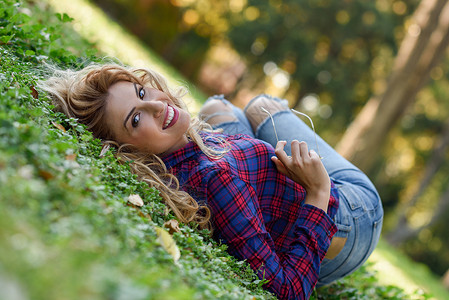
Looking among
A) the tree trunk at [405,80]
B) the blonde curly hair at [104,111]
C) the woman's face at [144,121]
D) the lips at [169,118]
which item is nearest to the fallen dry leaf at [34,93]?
the blonde curly hair at [104,111]

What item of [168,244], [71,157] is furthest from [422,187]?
[71,157]

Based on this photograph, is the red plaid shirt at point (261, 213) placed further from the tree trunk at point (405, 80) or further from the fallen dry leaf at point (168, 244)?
the tree trunk at point (405, 80)

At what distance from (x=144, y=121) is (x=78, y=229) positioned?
1456 mm

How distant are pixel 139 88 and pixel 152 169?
21.9 inches

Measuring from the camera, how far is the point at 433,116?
20.1 meters

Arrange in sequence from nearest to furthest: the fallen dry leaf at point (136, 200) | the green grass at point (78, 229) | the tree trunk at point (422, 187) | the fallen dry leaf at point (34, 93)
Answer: the green grass at point (78, 229), the fallen dry leaf at point (136, 200), the fallen dry leaf at point (34, 93), the tree trunk at point (422, 187)

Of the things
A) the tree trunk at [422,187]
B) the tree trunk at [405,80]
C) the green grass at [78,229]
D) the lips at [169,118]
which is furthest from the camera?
the tree trunk at [422,187]

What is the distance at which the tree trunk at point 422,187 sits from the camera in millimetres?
17453

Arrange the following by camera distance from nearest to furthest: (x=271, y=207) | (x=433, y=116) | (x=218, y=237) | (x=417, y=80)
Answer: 1. (x=218, y=237)
2. (x=271, y=207)
3. (x=417, y=80)
4. (x=433, y=116)

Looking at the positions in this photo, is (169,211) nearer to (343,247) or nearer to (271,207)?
(271,207)

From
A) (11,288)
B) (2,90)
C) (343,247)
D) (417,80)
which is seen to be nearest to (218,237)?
(343,247)

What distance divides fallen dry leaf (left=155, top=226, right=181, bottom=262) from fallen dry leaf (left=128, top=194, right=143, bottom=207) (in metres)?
0.25

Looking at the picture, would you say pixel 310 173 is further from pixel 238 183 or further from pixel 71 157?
pixel 71 157

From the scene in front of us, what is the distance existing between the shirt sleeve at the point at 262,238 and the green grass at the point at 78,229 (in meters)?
0.11
